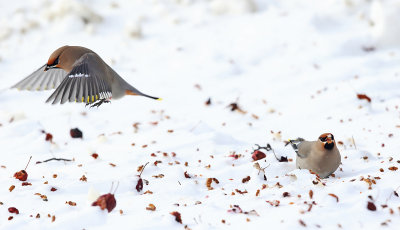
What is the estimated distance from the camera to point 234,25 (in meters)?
8.19

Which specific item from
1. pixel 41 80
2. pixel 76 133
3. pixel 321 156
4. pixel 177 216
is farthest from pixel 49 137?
pixel 321 156

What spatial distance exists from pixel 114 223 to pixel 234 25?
5.93 meters

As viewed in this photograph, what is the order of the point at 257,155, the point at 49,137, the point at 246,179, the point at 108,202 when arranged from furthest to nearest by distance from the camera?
the point at 49,137, the point at 257,155, the point at 246,179, the point at 108,202

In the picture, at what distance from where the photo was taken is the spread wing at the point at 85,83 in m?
2.79

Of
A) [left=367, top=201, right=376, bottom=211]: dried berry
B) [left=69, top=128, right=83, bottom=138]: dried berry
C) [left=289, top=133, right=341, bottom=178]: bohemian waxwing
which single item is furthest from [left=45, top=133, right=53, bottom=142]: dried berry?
[left=367, top=201, right=376, bottom=211]: dried berry

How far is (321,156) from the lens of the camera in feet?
11.8

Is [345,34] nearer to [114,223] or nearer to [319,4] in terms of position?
[319,4]

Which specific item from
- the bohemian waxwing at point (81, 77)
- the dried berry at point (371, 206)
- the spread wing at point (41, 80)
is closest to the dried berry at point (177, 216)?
the bohemian waxwing at point (81, 77)

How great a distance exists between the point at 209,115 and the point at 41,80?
97.1 inches

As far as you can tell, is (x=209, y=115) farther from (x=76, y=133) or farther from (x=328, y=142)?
(x=328, y=142)

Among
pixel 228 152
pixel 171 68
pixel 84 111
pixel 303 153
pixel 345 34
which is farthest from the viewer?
pixel 345 34

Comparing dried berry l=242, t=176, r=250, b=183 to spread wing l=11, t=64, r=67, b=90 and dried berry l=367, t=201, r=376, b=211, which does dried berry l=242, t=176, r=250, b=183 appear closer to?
dried berry l=367, t=201, r=376, b=211

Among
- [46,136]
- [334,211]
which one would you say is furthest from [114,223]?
[46,136]

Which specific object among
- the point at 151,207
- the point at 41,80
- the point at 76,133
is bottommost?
the point at 76,133
